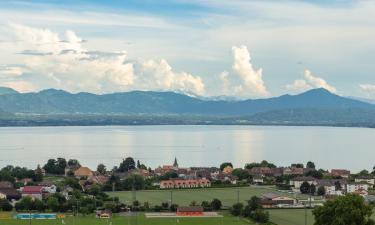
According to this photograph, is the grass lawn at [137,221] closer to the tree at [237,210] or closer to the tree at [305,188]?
the tree at [237,210]

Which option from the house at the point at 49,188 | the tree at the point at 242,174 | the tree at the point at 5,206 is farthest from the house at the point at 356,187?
the tree at the point at 5,206

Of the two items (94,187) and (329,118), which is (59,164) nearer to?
(94,187)

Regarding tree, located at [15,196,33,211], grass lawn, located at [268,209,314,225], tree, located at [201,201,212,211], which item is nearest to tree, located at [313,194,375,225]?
grass lawn, located at [268,209,314,225]

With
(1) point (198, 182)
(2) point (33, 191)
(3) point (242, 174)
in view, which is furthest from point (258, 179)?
A: (2) point (33, 191)

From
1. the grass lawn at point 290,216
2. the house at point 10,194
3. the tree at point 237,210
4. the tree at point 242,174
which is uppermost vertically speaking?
the tree at point 242,174

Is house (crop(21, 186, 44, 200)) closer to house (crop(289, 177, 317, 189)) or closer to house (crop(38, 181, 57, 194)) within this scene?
house (crop(38, 181, 57, 194))

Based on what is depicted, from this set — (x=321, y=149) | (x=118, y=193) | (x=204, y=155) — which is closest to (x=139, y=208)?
(x=118, y=193)
